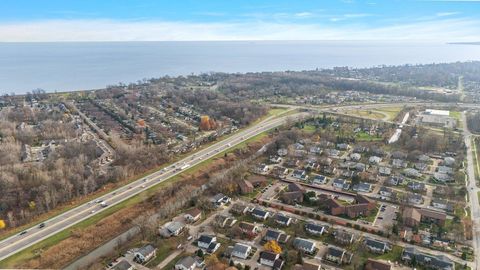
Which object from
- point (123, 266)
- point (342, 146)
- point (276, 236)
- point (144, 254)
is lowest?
point (123, 266)

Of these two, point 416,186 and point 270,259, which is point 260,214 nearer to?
point 270,259

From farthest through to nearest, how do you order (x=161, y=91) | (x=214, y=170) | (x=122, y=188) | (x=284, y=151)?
(x=161, y=91) → (x=284, y=151) → (x=214, y=170) → (x=122, y=188)

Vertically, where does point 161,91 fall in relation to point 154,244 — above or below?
above

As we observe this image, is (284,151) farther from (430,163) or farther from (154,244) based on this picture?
(154,244)

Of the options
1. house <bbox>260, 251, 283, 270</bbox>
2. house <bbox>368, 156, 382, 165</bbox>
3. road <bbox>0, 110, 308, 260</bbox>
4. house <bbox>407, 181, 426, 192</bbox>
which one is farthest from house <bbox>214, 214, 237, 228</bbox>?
house <bbox>368, 156, 382, 165</bbox>

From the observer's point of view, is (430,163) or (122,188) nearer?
(122,188)

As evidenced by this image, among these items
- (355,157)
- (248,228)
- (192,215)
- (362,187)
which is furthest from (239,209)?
(355,157)

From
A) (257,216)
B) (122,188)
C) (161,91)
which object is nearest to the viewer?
(257,216)

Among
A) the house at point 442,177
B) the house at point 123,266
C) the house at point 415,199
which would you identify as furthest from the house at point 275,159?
the house at point 123,266

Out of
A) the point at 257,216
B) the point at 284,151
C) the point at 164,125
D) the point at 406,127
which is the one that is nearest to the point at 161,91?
the point at 164,125
